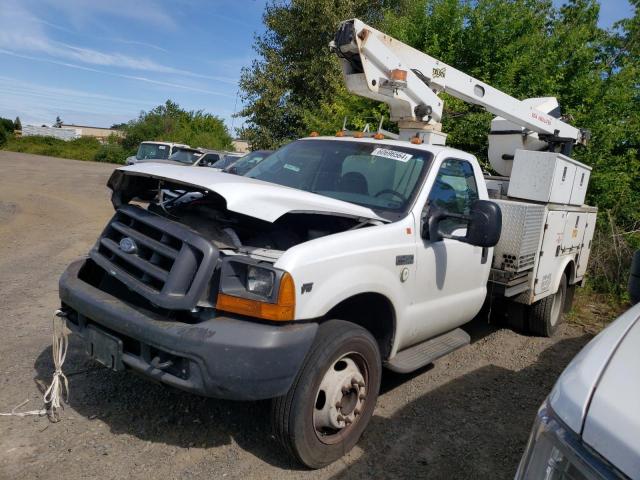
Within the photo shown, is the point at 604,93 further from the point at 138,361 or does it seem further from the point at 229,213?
the point at 138,361

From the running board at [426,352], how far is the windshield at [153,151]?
17.4 meters

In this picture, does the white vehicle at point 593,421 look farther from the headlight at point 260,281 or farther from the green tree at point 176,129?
the green tree at point 176,129

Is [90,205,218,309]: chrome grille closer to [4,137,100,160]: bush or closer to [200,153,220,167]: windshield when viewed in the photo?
[200,153,220,167]: windshield

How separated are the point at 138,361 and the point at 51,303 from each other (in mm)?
3304

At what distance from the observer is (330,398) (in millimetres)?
3021

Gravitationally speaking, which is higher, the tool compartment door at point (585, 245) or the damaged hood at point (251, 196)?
the damaged hood at point (251, 196)

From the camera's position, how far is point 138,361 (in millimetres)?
2775

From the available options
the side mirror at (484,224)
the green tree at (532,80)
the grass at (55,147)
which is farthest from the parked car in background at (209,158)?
the grass at (55,147)

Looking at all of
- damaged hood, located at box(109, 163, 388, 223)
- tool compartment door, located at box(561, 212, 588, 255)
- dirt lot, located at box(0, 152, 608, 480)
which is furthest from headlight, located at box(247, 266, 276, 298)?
tool compartment door, located at box(561, 212, 588, 255)

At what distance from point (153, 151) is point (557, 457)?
67.6ft

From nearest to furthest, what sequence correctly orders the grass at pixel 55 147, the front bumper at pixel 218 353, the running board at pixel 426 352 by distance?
the front bumper at pixel 218 353
the running board at pixel 426 352
the grass at pixel 55 147

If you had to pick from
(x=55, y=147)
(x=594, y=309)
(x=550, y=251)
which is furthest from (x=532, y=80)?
(x=55, y=147)

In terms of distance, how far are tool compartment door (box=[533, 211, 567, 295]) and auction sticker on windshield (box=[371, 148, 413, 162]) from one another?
216 cm

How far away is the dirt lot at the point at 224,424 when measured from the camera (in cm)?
299
